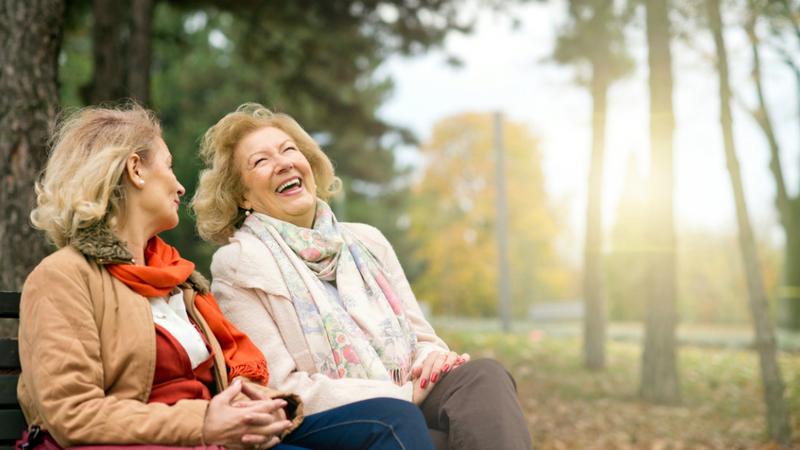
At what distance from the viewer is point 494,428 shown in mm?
2670

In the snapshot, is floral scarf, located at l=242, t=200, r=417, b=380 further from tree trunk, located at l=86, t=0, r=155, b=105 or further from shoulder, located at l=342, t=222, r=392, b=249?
tree trunk, located at l=86, t=0, r=155, b=105

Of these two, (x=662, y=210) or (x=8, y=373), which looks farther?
(x=662, y=210)

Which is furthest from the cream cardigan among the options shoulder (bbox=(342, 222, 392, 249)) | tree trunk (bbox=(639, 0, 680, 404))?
tree trunk (bbox=(639, 0, 680, 404))

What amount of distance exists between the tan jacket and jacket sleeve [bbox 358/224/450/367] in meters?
1.13

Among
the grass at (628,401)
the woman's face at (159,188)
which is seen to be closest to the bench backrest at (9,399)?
the woman's face at (159,188)

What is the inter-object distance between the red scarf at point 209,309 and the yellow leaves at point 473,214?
25710mm

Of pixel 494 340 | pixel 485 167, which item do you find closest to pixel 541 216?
pixel 485 167

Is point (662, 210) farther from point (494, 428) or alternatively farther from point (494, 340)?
point (494, 428)

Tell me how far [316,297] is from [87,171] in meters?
0.91

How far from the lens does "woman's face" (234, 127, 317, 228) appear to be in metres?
3.16

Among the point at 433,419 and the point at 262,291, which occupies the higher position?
the point at 262,291

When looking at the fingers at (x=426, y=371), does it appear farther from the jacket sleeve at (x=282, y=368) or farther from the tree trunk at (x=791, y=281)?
the tree trunk at (x=791, y=281)

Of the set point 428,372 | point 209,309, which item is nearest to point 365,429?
point 428,372

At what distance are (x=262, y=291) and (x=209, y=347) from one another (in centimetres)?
37
